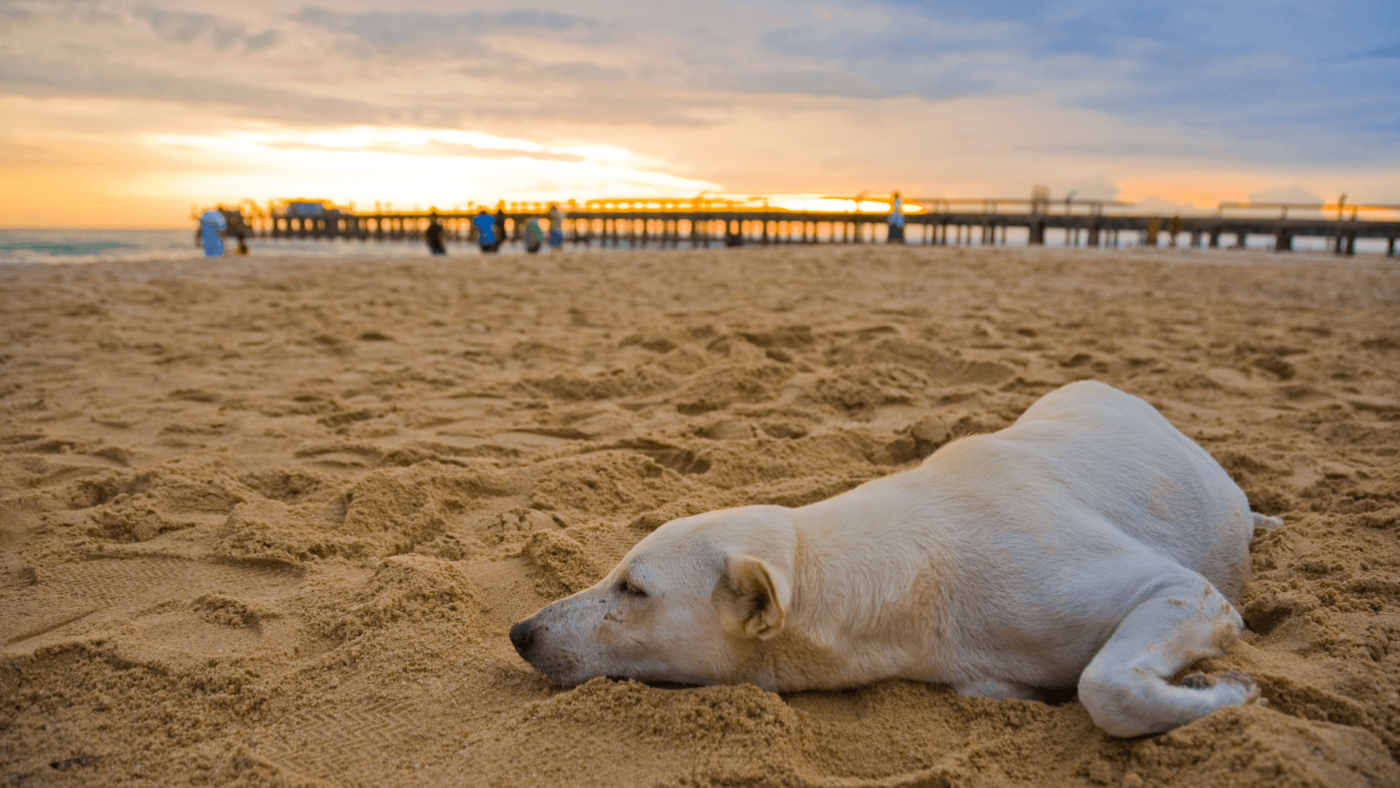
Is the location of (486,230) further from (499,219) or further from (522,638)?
(522,638)

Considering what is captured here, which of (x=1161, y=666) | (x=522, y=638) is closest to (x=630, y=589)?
(x=522, y=638)

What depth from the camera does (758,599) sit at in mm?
2248

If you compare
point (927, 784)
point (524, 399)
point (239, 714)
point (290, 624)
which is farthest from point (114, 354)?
point (927, 784)

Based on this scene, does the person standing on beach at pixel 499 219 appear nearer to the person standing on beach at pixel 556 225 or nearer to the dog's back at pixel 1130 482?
the person standing on beach at pixel 556 225

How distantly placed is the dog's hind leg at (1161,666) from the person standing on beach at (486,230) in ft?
66.9

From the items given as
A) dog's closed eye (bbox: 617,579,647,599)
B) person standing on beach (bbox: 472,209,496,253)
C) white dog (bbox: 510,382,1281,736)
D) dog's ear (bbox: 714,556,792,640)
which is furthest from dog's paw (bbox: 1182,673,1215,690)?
person standing on beach (bbox: 472,209,496,253)

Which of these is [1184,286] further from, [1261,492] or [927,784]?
[927,784]

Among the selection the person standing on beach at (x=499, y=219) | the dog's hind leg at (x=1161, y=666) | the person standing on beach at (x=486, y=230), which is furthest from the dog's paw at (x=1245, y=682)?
the person standing on beach at (x=499, y=219)

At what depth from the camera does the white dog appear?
2.23 metres

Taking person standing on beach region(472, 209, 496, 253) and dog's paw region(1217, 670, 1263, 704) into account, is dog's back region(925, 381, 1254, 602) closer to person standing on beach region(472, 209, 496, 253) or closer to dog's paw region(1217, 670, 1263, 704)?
dog's paw region(1217, 670, 1263, 704)

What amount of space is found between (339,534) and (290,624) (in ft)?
2.29

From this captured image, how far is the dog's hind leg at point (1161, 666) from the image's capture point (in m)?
1.95

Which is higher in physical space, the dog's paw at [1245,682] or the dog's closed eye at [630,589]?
the dog's closed eye at [630,589]

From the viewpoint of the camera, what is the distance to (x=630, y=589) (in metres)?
2.43
